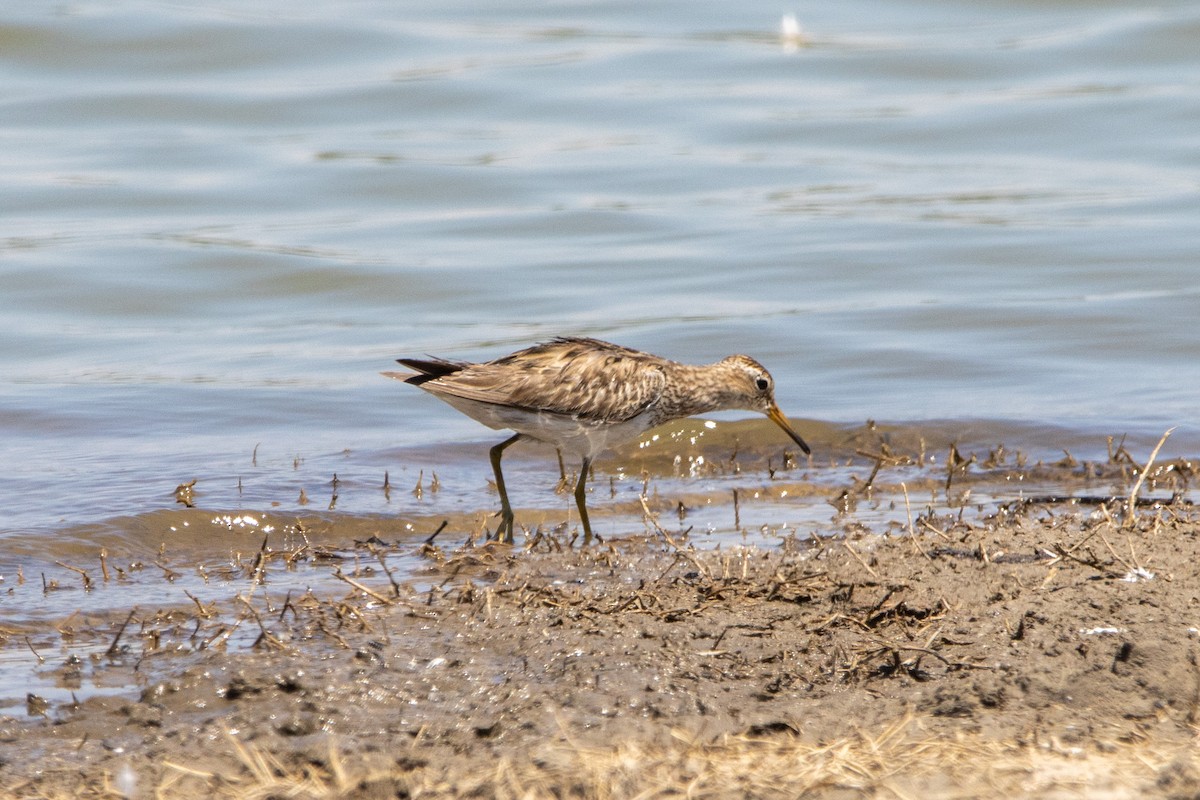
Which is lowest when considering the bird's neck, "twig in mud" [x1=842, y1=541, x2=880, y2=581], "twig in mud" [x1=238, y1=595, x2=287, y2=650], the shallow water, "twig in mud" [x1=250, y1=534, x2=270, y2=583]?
"twig in mud" [x1=238, y1=595, x2=287, y2=650]

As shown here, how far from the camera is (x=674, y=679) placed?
17.5 ft

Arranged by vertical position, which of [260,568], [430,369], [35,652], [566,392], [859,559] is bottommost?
[35,652]

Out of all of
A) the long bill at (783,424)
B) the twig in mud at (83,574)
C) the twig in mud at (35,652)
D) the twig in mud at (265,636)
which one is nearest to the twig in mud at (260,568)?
the twig in mud at (265,636)

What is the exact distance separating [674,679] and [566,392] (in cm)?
302

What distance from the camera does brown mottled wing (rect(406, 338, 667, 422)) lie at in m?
7.99

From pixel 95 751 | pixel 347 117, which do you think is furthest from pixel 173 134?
pixel 95 751

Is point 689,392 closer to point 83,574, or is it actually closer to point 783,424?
point 783,424

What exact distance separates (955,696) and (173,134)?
15892mm

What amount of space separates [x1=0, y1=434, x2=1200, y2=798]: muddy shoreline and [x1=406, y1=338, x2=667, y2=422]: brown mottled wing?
1.20 metres

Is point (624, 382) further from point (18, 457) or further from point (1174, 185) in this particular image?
point (1174, 185)

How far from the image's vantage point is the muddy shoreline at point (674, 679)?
4.43 meters

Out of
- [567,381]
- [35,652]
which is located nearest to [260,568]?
[35,652]

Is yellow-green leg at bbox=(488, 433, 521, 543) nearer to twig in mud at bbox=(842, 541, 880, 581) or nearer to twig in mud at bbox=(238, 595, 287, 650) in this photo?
twig in mud at bbox=(842, 541, 880, 581)

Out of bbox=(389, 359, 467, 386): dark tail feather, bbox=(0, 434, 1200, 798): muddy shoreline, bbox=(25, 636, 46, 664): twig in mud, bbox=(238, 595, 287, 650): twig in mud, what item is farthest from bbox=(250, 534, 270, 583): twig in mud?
bbox=(389, 359, 467, 386): dark tail feather
